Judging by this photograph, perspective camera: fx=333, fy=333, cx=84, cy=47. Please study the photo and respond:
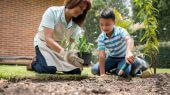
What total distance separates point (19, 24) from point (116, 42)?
16.2 ft

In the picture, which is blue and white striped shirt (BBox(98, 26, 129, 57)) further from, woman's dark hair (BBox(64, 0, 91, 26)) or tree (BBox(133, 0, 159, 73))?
tree (BBox(133, 0, 159, 73))

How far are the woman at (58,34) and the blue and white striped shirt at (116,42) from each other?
358 millimetres

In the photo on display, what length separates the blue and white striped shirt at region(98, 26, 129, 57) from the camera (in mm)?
4344

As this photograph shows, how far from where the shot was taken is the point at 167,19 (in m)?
20.5

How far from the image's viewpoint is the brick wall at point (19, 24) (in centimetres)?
852

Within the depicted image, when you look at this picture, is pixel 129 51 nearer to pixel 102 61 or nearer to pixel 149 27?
pixel 102 61

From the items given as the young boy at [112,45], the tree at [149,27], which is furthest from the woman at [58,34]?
the tree at [149,27]

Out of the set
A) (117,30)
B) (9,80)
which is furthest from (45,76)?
(117,30)

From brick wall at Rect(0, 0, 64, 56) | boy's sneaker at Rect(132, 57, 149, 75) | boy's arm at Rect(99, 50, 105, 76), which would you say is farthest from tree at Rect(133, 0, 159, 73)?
brick wall at Rect(0, 0, 64, 56)

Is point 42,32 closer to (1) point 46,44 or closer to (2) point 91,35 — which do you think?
(1) point 46,44

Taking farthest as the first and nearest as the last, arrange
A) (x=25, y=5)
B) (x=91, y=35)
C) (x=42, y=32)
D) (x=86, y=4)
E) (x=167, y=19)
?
(x=91, y=35) → (x=167, y=19) → (x=25, y=5) → (x=42, y=32) → (x=86, y=4)

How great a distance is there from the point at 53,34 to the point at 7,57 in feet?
13.5

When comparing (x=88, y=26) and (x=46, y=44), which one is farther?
(x=88, y=26)

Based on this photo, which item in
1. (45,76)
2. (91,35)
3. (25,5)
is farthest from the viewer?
(91,35)
